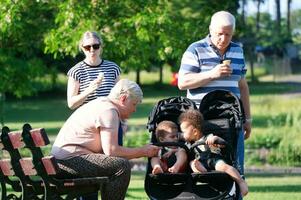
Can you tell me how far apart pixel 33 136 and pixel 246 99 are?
2.74m

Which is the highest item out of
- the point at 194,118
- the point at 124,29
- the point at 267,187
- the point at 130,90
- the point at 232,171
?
the point at 124,29

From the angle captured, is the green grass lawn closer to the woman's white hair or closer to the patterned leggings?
the patterned leggings

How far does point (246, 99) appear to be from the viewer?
10.7 meters

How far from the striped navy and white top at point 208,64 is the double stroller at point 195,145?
199mm

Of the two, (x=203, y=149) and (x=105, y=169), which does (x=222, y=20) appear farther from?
(x=105, y=169)

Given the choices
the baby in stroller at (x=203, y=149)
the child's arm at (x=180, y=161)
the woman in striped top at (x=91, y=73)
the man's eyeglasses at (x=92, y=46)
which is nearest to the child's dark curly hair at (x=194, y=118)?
the baby in stroller at (x=203, y=149)

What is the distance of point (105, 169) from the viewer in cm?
893

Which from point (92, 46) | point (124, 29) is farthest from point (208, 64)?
point (124, 29)

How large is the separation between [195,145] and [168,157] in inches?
11.3

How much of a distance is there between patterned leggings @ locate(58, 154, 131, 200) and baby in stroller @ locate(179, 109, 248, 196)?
2.25 ft

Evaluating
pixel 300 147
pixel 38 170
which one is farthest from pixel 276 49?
pixel 38 170

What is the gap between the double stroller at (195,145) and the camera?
29.9 ft

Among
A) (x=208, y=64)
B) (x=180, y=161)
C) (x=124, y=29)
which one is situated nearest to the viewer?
(x=180, y=161)

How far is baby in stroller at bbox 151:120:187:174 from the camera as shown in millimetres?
9211
